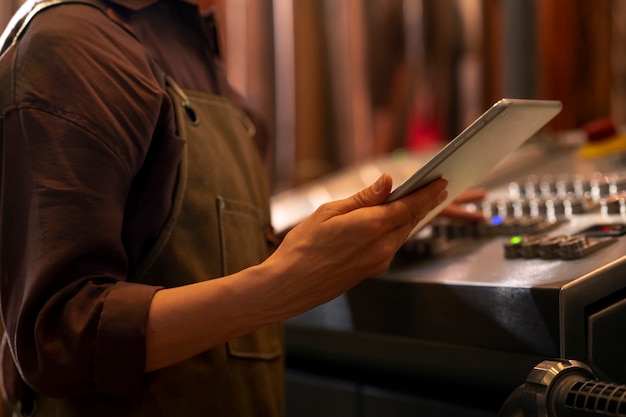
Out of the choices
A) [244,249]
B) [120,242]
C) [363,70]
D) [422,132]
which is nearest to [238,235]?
[244,249]

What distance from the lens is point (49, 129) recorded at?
0.58 meters

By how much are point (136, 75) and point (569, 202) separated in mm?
502

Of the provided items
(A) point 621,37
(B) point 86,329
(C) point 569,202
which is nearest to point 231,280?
(B) point 86,329

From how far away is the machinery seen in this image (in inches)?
24.3

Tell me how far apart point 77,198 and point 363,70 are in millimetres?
1540

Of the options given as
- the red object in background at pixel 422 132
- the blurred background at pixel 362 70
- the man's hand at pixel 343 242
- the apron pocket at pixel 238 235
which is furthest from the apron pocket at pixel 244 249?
the red object in background at pixel 422 132

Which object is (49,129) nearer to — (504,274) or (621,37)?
(504,274)

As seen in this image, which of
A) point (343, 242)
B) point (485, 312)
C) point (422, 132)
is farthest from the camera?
point (422, 132)

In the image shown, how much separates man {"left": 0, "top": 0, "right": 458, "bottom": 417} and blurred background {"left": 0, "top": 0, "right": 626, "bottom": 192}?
1.00 m

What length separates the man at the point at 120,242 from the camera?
1.83 feet

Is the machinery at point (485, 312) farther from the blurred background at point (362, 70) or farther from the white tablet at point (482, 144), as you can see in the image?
the blurred background at point (362, 70)

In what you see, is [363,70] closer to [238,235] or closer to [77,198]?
[238,235]

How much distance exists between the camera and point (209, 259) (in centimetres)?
70

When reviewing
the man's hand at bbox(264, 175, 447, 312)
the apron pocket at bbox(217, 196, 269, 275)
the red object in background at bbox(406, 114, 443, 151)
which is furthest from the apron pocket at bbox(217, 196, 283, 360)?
the red object in background at bbox(406, 114, 443, 151)
